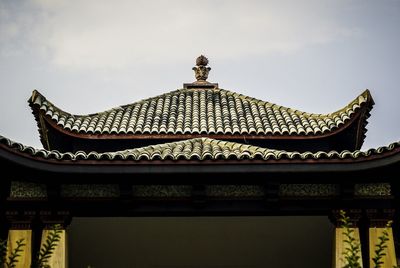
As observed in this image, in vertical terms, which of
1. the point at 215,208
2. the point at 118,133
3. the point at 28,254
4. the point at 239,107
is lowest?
the point at 28,254

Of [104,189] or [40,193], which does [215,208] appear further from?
[40,193]

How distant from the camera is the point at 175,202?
10.4 m

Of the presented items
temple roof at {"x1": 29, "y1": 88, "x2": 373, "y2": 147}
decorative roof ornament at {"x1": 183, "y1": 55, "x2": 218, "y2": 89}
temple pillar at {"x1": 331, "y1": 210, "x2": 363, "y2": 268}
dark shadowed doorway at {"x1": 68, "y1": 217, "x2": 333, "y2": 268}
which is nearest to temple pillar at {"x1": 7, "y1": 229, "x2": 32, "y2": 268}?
dark shadowed doorway at {"x1": 68, "y1": 217, "x2": 333, "y2": 268}

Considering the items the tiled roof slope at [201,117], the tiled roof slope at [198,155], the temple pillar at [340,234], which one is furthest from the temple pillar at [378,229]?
the tiled roof slope at [201,117]

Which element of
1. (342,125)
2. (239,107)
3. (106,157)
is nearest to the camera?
(106,157)

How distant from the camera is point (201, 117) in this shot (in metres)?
14.9

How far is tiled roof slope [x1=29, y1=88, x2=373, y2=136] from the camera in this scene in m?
13.7

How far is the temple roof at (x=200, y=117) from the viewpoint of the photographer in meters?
13.6

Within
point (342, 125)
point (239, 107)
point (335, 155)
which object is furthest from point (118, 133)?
point (335, 155)

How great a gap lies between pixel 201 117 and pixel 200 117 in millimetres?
21

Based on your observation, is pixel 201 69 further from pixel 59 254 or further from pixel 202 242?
pixel 59 254

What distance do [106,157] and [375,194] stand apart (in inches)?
144

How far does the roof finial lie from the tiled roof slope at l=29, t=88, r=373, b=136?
3.87 feet

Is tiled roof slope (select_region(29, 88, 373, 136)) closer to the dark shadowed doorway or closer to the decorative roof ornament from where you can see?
the decorative roof ornament
